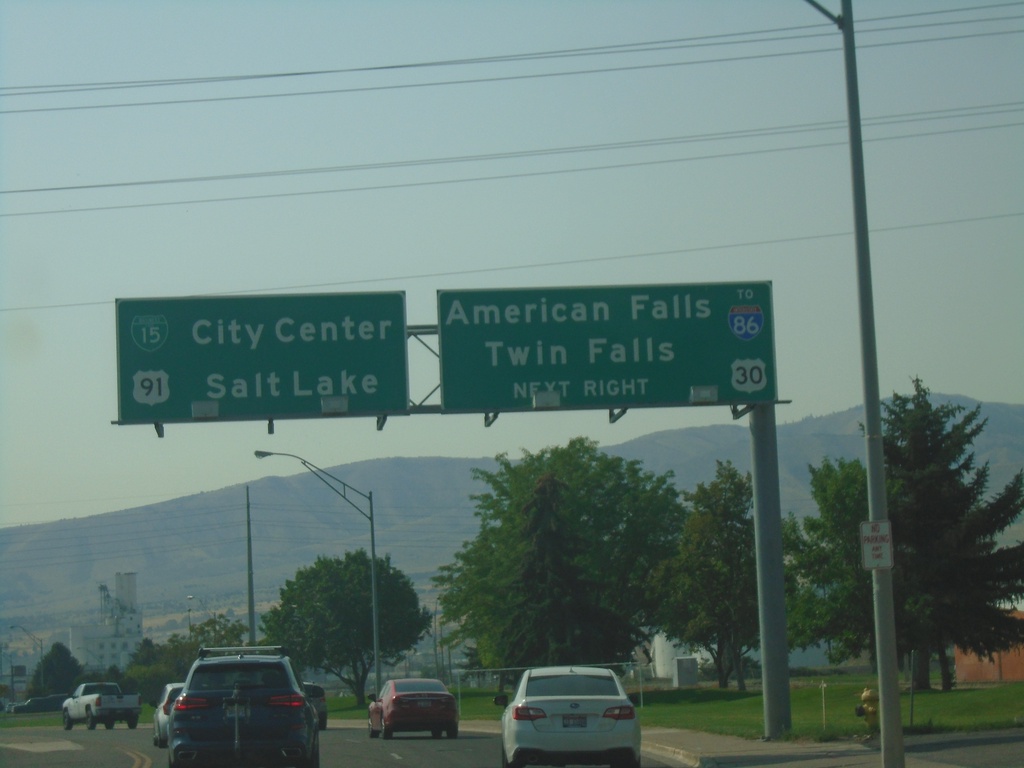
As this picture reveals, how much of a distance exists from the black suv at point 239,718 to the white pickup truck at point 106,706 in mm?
34243

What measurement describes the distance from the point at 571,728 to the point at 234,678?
174 inches

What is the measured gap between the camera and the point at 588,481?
253ft

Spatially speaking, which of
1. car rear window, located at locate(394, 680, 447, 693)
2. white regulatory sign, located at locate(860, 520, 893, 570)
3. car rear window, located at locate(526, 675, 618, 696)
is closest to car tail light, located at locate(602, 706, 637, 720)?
car rear window, located at locate(526, 675, 618, 696)

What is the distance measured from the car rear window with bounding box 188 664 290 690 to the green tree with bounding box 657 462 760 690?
48.9 meters

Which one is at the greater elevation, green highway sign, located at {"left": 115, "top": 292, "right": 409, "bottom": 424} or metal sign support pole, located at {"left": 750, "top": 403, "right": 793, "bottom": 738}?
green highway sign, located at {"left": 115, "top": 292, "right": 409, "bottom": 424}

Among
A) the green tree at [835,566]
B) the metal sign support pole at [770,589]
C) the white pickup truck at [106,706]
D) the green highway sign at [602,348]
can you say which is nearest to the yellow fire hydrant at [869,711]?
the metal sign support pole at [770,589]

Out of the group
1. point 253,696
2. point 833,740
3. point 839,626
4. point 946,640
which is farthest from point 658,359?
point 946,640

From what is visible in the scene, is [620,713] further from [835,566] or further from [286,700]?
[835,566]

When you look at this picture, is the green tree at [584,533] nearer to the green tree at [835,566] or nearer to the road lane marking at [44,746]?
the green tree at [835,566]

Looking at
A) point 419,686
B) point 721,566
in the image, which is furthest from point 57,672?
point 419,686

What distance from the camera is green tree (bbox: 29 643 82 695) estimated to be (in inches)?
5782

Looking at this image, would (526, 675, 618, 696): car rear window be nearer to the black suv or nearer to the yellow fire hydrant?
the black suv

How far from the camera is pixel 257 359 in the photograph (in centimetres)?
2453

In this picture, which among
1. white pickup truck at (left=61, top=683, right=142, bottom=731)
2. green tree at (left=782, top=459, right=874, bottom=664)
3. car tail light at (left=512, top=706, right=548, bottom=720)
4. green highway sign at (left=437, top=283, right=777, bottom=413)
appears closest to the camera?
car tail light at (left=512, top=706, right=548, bottom=720)
